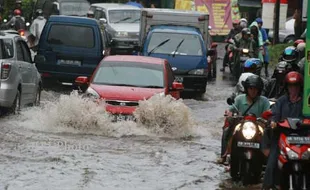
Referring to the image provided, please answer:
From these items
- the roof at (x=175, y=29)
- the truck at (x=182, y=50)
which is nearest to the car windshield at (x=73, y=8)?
the truck at (x=182, y=50)

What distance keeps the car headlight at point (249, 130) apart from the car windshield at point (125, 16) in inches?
1044

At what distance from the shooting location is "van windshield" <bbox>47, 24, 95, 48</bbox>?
2659 centimetres

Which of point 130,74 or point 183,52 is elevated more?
point 130,74

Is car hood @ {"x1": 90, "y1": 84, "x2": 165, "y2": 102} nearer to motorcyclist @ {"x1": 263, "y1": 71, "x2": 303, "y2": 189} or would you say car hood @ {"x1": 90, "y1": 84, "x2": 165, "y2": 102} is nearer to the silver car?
the silver car

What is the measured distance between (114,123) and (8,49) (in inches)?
132

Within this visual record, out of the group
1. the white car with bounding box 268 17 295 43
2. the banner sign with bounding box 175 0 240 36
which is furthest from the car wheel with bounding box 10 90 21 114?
the banner sign with bounding box 175 0 240 36

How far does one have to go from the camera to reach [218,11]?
43250 millimetres

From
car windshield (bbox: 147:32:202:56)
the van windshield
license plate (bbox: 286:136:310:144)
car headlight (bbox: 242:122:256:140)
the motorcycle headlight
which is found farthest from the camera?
the van windshield

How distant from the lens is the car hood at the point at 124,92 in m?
18.1

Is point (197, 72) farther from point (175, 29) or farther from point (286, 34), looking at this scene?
point (286, 34)

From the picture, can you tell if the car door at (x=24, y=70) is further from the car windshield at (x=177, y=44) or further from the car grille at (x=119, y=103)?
the car windshield at (x=177, y=44)

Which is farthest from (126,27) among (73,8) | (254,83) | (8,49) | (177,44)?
(254,83)

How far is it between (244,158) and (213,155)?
324 centimetres

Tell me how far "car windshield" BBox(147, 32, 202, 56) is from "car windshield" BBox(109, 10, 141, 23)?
12.0 m
